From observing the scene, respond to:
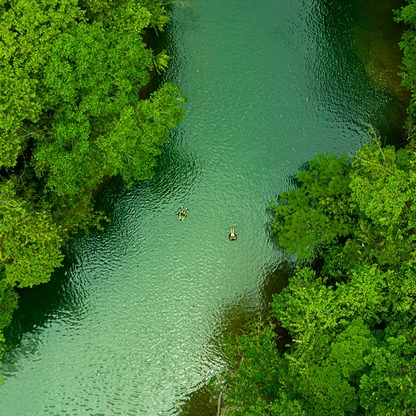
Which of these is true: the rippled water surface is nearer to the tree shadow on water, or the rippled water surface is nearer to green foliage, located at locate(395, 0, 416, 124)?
the tree shadow on water

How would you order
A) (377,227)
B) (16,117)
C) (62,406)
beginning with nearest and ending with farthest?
(16,117), (377,227), (62,406)

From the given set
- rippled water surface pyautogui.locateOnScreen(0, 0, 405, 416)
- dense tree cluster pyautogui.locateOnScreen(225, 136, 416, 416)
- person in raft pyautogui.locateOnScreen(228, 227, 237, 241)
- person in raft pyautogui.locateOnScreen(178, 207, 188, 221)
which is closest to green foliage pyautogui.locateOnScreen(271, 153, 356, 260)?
dense tree cluster pyautogui.locateOnScreen(225, 136, 416, 416)

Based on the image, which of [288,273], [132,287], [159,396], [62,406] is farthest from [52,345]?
[288,273]

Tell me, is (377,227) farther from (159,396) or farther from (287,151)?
(159,396)

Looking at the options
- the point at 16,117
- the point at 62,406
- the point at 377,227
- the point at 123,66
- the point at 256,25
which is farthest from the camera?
the point at 256,25

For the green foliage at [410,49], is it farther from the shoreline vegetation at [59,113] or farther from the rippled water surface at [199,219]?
the shoreline vegetation at [59,113]

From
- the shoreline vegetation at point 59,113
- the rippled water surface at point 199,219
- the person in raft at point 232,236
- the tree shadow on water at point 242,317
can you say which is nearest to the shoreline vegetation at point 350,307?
the tree shadow on water at point 242,317
